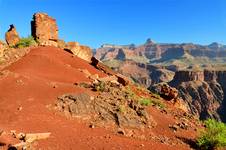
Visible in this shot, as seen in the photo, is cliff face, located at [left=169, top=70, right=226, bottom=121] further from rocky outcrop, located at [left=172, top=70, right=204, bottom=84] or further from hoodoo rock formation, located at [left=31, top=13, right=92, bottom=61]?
hoodoo rock formation, located at [left=31, top=13, right=92, bottom=61]

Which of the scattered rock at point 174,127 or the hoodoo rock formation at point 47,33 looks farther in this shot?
the hoodoo rock formation at point 47,33

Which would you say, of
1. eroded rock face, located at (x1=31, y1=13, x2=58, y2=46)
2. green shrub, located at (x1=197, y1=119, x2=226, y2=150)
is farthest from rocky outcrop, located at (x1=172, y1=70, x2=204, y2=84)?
green shrub, located at (x1=197, y1=119, x2=226, y2=150)

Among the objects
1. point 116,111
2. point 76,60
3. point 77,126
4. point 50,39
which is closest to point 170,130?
point 116,111

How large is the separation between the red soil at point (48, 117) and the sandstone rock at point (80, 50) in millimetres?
13740

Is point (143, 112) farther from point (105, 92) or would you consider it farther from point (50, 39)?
point (50, 39)

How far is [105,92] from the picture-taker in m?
24.9

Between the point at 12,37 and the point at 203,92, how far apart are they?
12239cm

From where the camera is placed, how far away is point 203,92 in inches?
6127

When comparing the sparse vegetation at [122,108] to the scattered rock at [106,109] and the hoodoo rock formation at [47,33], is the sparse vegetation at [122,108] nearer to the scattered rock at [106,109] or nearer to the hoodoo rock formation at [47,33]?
the scattered rock at [106,109]

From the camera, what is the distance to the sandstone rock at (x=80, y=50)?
44.2 meters

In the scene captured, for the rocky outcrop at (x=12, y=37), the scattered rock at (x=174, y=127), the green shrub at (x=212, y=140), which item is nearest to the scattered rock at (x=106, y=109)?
the scattered rock at (x=174, y=127)

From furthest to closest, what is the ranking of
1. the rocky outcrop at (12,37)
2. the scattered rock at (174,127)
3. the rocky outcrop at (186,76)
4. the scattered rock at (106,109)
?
the rocky outcrop at (186,76) → the rocky outcrop at (12,37) → the scattered rock at (174,127) → the scattered rock at (106,109)

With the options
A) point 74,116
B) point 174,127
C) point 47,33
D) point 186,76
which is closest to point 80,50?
point 47,33

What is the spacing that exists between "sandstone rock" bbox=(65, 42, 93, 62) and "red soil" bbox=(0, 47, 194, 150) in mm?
13740
